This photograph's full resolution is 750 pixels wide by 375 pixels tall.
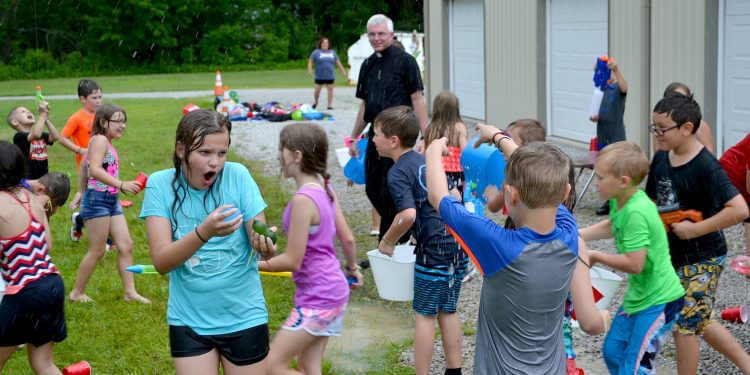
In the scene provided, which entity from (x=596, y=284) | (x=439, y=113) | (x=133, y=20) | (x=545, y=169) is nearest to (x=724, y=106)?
(x=439, y=113)

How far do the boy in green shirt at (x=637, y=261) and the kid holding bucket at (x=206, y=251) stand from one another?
60.7 inches

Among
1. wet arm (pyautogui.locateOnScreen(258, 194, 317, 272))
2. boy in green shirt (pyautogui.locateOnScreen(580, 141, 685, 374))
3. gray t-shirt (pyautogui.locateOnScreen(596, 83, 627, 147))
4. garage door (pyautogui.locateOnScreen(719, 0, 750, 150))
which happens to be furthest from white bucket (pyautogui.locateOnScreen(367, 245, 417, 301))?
garage door (pyautogui.locateOnScreen(719, 0, 750, 150))

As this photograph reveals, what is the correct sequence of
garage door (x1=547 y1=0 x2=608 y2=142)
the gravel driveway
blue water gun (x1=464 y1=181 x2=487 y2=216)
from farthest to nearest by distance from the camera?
garage door (x1=547 y1=0 x2=608 y2=142), blue water gun (x1=464 y1=181 x2=487 y2=216), the gravel driveway

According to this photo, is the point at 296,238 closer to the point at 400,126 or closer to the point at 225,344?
the point at 225,344

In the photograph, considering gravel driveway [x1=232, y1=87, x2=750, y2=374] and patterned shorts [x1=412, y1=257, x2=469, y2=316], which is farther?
gravel driveway [x1=232, y1=87, x2=750, y2=374]

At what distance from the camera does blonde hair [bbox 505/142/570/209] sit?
3.09m

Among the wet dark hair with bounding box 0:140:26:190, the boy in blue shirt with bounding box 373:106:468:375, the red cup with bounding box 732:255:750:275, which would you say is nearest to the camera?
the red cup with bounding box 732:255:750:275

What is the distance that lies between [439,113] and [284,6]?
57892 millimetres

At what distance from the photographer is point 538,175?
3084 millimetres

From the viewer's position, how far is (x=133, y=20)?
55.0 metres

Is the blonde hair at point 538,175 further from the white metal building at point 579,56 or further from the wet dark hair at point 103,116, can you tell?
the white metal building at point 579,56

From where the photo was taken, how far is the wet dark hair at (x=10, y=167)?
4426mm

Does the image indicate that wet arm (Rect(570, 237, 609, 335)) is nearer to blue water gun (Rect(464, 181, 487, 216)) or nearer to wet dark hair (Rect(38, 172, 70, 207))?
blue water gun (Rect(464, 181, 487, 216))

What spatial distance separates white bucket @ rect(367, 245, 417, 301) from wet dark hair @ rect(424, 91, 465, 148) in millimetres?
1279
